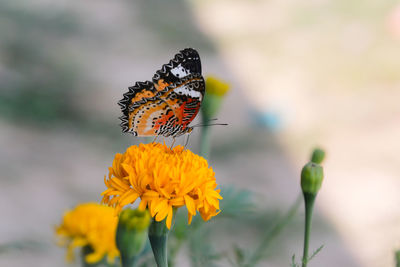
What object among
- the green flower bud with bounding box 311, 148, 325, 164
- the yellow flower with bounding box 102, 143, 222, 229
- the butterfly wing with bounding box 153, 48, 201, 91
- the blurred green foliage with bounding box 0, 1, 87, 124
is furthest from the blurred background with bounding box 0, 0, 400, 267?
the yellow flower with bounding box 102, 143, 222, 229

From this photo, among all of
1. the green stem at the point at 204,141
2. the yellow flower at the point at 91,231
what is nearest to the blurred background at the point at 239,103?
the yellow flower at the point at 91,231

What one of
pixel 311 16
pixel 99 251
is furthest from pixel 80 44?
pixel 99 251

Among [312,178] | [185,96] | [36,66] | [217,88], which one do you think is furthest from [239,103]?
[312,178]

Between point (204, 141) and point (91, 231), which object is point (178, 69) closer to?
point (204, 141)

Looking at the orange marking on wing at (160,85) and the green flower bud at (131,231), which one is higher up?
the orange marking on wing at (160,85)

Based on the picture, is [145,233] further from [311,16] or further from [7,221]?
[311,16]

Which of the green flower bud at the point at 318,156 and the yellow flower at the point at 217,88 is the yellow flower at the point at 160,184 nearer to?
the green flower bud at the point at 318,156

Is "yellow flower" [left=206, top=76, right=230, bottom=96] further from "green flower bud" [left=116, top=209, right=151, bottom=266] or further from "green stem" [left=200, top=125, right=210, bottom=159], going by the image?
"green flower bud" [left=116, top=209, right=151, bottom=266]
